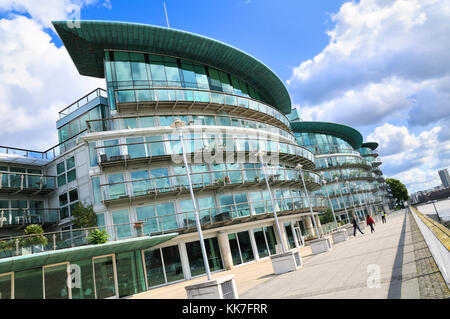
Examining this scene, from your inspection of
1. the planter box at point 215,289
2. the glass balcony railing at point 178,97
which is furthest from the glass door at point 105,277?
the glass balcony railing at point 178,97

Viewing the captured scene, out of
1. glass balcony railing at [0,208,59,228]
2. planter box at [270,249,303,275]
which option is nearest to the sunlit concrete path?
planter box at [270,249,303,275]

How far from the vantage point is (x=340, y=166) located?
6788 cm

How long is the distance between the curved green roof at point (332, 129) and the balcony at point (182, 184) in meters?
39.2

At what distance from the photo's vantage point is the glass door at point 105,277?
701 inches

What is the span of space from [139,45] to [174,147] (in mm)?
11155

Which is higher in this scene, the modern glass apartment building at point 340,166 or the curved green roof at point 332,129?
the curved green roof at point 332,129

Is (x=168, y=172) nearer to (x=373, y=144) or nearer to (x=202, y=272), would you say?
(x=202, y=272)

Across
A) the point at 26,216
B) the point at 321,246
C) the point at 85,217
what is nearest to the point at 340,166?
the point at 321,246

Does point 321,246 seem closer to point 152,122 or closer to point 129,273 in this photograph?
point 129,273

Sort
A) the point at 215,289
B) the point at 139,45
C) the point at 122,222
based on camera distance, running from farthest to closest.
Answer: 1. the point at 139,45
2. the point at 122,222
3. the point at 215,289

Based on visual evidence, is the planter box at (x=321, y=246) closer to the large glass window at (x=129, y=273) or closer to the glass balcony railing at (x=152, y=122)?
the large glass window at (x=129, y=273)

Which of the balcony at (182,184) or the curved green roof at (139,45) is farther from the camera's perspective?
the curved green roof at (139,45)
